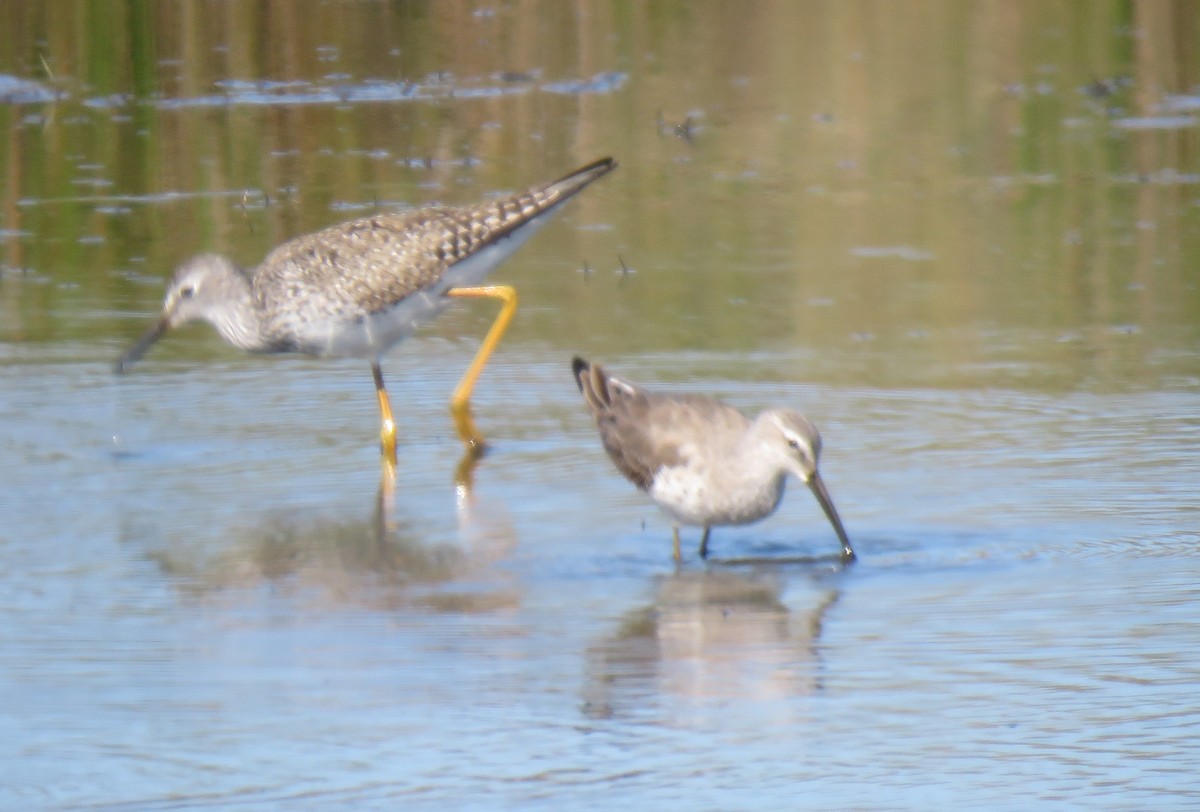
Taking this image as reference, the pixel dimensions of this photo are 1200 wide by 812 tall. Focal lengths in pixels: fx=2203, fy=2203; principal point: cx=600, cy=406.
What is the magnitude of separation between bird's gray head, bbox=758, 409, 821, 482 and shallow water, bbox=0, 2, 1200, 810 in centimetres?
30

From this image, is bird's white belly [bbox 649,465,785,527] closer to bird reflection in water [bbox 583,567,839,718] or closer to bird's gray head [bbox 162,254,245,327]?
bird reflection in water [bbox 583,567,839,718]

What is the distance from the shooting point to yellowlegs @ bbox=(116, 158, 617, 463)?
9039mm

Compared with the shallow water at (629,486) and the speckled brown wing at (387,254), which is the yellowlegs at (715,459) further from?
the speckled brown wing at (387,254)

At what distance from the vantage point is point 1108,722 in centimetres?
528

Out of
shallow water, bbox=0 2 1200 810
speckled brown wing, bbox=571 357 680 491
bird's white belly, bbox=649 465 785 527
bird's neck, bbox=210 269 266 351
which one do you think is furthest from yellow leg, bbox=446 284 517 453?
bird's white belly, bbox=649 465 785 527

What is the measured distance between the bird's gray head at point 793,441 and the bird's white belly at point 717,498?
0.08 metres

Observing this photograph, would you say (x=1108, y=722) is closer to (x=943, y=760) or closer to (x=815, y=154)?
(x=943, y=760)

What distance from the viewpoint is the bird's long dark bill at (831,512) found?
264 inches

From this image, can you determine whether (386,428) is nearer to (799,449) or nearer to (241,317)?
(241,317)

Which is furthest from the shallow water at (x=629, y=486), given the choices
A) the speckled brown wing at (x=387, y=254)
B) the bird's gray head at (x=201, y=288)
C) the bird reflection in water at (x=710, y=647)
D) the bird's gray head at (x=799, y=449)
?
the speckled brown wing at (x=387, y=254)

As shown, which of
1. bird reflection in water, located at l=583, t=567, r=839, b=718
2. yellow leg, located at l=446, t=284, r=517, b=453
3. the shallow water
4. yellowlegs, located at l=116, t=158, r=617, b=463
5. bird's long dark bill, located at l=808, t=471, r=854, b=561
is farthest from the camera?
yellowlegs, located at l=116, t=158, r=617, b=463

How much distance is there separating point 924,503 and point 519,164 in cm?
757

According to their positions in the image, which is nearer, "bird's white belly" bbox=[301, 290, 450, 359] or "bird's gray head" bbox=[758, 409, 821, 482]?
"bird's gray head" bbox=[758, 409, 821, 482]

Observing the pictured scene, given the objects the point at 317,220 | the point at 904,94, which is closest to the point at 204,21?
the point at 904,94
